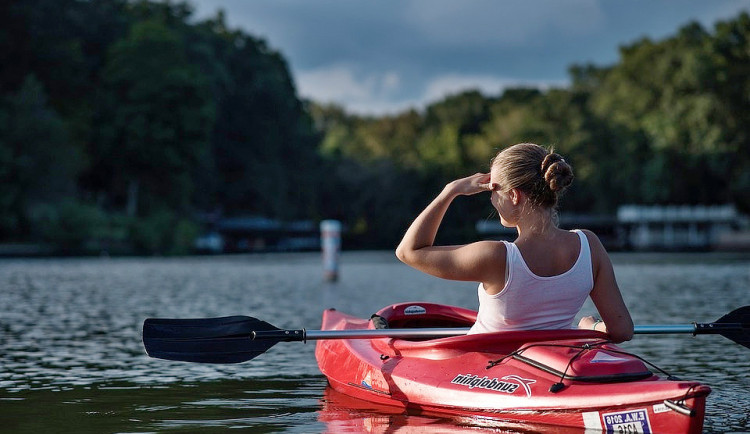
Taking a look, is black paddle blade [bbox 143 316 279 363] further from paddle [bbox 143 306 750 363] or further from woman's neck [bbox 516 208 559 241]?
woman's neck [bbox 516 208 559 241]

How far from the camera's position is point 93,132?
67.1 meters

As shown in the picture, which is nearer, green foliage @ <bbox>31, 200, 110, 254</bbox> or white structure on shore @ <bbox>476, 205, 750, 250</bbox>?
green foliage @ <bbox>31, 200, 110, 254</bbox>

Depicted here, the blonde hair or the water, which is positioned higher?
the blonde hair

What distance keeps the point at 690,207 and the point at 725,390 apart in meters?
82.5

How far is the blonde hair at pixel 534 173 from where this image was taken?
6.64 m

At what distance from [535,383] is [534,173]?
1336 mm

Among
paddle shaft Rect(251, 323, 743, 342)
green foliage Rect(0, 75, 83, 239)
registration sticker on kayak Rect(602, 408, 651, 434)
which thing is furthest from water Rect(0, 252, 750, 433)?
green foliage Rect(0, 75, 83, 239)

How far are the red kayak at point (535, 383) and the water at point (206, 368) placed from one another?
0.62ft

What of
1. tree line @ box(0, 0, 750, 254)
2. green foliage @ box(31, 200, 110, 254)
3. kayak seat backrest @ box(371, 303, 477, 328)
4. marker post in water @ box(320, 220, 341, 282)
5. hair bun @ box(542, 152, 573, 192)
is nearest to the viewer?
hair bun @ box(542, 152, 573, 192)

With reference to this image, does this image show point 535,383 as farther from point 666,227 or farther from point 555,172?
point 666,227

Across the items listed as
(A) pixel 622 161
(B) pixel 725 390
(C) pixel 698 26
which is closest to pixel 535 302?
(B) pixel 725 390

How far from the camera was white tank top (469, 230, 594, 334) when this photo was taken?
6832 mm

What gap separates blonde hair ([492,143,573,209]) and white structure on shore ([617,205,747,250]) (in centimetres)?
8332

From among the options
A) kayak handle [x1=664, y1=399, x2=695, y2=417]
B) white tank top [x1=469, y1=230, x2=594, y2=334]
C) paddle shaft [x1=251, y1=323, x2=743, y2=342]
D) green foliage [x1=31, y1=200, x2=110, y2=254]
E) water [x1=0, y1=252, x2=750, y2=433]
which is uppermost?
green foliage [x1=31, y1=200, x2=110, y2=254]
